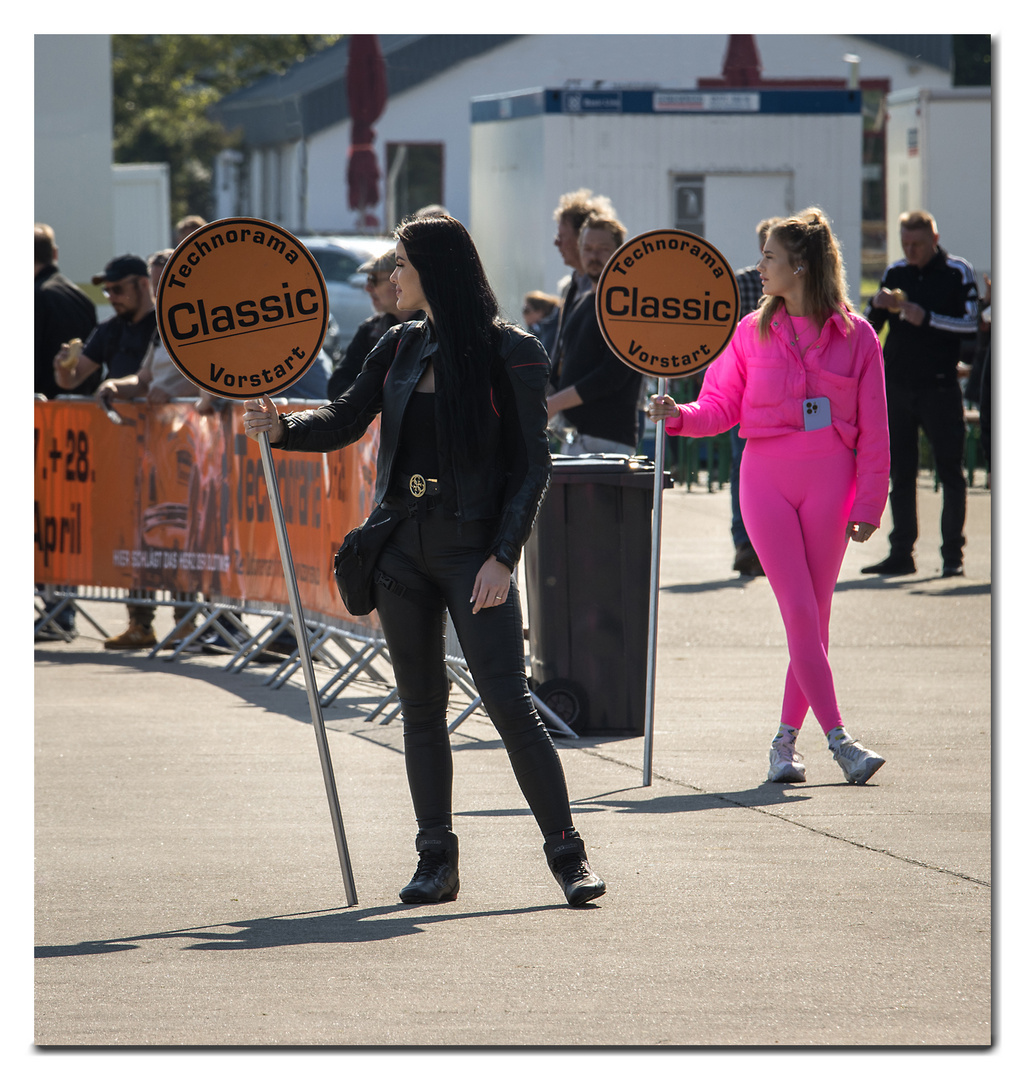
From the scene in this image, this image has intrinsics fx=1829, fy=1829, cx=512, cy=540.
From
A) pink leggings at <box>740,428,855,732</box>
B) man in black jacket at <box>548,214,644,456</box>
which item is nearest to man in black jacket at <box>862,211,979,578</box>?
man in black jacket at <box>548,214,644,456</box>

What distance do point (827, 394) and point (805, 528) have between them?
1.66 ft

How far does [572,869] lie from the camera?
520cm

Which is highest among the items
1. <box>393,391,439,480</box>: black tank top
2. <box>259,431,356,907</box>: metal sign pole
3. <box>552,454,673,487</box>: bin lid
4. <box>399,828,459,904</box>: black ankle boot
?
<box>393,391,439,480</box>: black tank top

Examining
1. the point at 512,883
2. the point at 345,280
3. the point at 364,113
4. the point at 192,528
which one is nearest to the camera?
the point at 512,883

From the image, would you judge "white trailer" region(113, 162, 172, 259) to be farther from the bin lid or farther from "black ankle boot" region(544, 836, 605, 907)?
"black ankle boot" region(544, 836, 605, 907)

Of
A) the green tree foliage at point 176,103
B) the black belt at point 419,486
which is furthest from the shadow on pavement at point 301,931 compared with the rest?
the green tree foliage at point 176,103

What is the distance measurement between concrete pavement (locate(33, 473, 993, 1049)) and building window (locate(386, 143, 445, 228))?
33664 millimetres

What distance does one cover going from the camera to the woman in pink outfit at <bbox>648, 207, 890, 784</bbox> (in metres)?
6.78

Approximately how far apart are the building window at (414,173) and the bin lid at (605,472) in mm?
34827

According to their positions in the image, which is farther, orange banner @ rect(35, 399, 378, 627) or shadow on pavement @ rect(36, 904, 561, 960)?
orange banner @ rect(35, 399, 378, 627)

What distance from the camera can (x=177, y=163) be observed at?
4656 cm

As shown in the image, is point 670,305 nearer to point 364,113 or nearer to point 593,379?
point 593,379

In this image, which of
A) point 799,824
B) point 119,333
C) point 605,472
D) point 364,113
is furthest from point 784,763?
point 364,113
